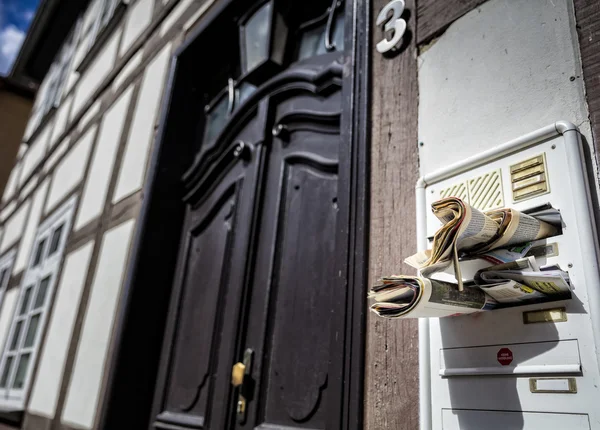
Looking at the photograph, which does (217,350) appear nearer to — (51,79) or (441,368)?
(441,368)

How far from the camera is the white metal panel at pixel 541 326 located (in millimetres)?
718

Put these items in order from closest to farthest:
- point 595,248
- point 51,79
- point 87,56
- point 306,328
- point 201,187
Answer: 1. point 595,248
2. point 306,328
3. point 201,187
4. point 87,56
5. point 51,79

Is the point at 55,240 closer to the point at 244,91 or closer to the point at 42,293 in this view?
the point at 42,293

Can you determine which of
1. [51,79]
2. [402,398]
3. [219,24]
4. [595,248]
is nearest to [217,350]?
[402,398]

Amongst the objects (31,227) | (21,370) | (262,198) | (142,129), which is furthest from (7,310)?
(262,198)

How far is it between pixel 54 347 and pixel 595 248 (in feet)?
9.04

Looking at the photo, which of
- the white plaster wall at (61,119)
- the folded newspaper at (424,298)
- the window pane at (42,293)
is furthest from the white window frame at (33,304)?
the folded newspaper at (424,298)

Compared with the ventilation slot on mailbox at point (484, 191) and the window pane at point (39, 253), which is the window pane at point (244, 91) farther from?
the window pane at point (39, 253)

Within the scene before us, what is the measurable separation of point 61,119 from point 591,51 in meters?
4.87

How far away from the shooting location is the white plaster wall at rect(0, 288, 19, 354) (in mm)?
3898

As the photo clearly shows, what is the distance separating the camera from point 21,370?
3.27m

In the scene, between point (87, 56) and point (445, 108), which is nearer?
point (445, 108)

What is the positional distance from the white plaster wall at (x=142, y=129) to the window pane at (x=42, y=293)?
118cm

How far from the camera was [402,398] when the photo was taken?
3.14ft
